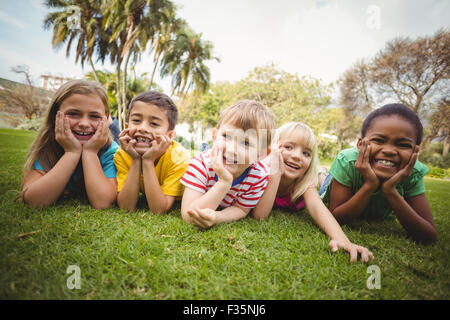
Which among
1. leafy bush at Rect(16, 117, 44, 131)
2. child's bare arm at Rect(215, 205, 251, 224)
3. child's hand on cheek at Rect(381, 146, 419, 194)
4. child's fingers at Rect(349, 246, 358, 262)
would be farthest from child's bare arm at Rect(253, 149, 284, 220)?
leafy bush at Rect(16, 117, 44, 131)

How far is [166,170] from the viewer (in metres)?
2.46

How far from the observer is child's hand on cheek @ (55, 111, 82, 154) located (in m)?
2.17

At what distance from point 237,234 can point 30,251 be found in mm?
1531

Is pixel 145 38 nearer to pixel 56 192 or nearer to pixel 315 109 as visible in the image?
pixel 315 109

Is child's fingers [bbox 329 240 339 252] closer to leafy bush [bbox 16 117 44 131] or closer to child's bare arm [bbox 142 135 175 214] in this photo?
child's bare arm [bbox 142 135 175 214]

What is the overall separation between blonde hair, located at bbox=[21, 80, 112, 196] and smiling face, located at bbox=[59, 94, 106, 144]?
0.07m

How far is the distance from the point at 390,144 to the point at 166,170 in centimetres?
236

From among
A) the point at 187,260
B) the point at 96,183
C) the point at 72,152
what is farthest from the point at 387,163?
the point at 72,152

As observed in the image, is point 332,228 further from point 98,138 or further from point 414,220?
point 98,138

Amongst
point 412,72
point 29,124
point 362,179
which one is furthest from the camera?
point 29,124

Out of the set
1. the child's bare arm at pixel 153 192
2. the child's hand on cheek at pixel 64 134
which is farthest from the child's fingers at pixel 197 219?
the child's hand on cheek at pixel 64 134
